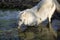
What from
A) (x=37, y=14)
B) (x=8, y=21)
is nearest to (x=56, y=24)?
(x=37, y=14)

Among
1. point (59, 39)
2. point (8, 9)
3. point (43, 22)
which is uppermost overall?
point (8, 9)

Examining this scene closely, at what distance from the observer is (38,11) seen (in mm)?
9852

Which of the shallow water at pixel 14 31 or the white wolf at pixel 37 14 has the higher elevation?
the white wolf at pixel 37 14

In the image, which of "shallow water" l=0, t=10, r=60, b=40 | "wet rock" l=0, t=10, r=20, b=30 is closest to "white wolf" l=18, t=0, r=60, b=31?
"shallow water" l=0, t=10, r=60, b=40

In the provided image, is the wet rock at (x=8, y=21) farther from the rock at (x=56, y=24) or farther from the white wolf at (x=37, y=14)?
the rock at (x=56, y=24)

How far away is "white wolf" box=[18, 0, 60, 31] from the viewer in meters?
9.30

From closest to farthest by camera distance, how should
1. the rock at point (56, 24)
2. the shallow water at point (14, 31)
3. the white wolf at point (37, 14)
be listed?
the shallow water at point (14, 31) → the white wolf at point (37, 14) → the rock at point (56, 24)

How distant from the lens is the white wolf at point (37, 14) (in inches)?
366

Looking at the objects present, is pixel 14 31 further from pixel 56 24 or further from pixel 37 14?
pixel 56 24

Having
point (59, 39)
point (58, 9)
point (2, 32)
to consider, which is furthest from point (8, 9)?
point (59, 39)

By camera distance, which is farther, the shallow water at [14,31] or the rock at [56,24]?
the rock at [56,24]

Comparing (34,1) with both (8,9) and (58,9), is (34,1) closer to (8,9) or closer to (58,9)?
(8,9)

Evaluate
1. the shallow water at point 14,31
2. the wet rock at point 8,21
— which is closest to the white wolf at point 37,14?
the shallow water at point 14,31

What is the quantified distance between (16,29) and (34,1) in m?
6.06
